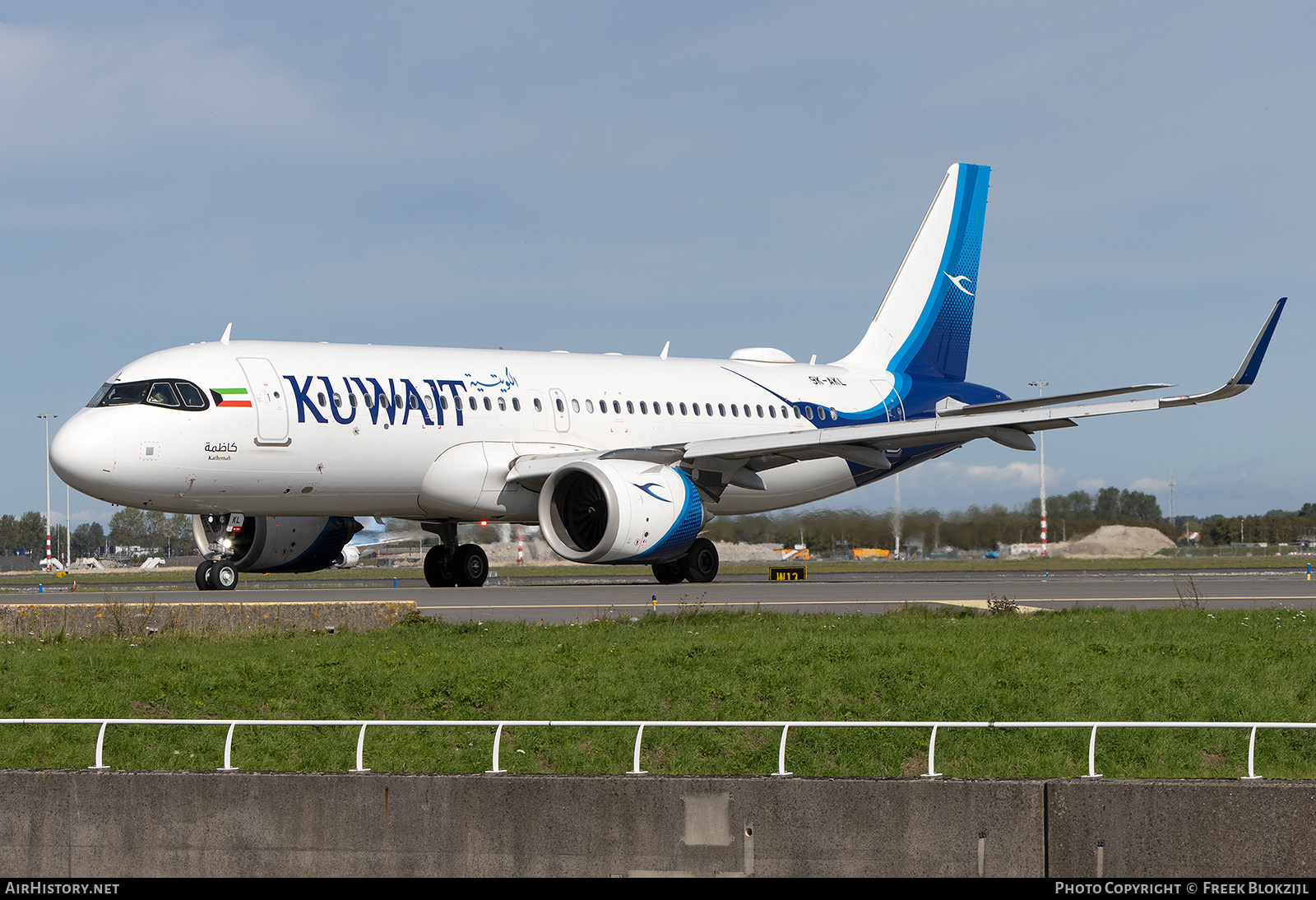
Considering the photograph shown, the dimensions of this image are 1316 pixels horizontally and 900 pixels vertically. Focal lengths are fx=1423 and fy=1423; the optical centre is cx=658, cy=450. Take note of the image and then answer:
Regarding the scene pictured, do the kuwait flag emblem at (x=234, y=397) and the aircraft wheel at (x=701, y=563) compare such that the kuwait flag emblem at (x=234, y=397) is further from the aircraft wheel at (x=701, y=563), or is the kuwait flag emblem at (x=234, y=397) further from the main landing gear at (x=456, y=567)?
the aircraft wheel at (x=701, y=563)

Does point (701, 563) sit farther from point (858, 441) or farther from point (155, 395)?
point (155, 395)

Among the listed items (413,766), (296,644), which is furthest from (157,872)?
Answer: (296,644)

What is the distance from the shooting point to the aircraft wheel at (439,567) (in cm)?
2716

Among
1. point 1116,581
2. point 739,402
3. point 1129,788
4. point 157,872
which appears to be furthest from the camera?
point 739,402

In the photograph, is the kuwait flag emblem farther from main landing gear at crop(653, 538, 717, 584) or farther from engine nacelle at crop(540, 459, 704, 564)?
main landing gear at crop(653, 538, 717, 584)

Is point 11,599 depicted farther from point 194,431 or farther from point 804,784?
point 804,784

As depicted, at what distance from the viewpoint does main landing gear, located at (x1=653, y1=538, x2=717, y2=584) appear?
2602cm

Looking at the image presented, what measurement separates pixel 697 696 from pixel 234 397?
1263 centimetres

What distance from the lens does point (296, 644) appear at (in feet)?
49.5

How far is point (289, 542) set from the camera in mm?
27078

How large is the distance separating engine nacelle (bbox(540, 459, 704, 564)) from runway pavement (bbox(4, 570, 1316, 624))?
689mm

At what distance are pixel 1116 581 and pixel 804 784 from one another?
20582mm

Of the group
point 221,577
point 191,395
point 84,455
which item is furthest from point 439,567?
point 84,455

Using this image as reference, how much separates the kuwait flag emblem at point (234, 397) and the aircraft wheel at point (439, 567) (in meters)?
5.72
